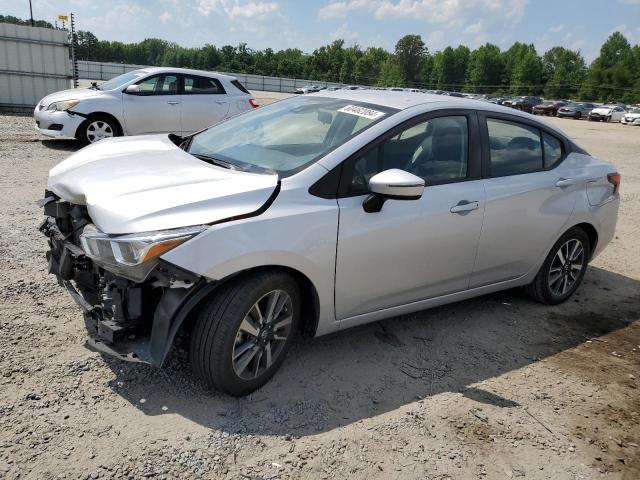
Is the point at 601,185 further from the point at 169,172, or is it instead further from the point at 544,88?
the point at 544,88

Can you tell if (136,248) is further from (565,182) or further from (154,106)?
(154,106)

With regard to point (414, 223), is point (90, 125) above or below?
below

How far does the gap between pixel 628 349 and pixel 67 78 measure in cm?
1524

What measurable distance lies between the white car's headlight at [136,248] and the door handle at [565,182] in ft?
9.97

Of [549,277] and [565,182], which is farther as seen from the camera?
[549,277]

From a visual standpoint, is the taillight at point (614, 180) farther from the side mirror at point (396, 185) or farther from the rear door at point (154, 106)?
the rear door at point (154, 106)

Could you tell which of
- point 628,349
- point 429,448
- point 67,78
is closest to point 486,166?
point 628,349

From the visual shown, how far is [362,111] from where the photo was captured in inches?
150

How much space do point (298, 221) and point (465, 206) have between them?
53.0 inches

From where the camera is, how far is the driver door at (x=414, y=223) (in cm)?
334

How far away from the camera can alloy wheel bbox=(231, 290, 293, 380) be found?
303cm

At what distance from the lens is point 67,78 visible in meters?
15.2

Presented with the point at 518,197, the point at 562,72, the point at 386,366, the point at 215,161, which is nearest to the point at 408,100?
the point at 518,197

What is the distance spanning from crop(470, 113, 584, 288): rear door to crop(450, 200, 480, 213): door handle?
0.41 feet
